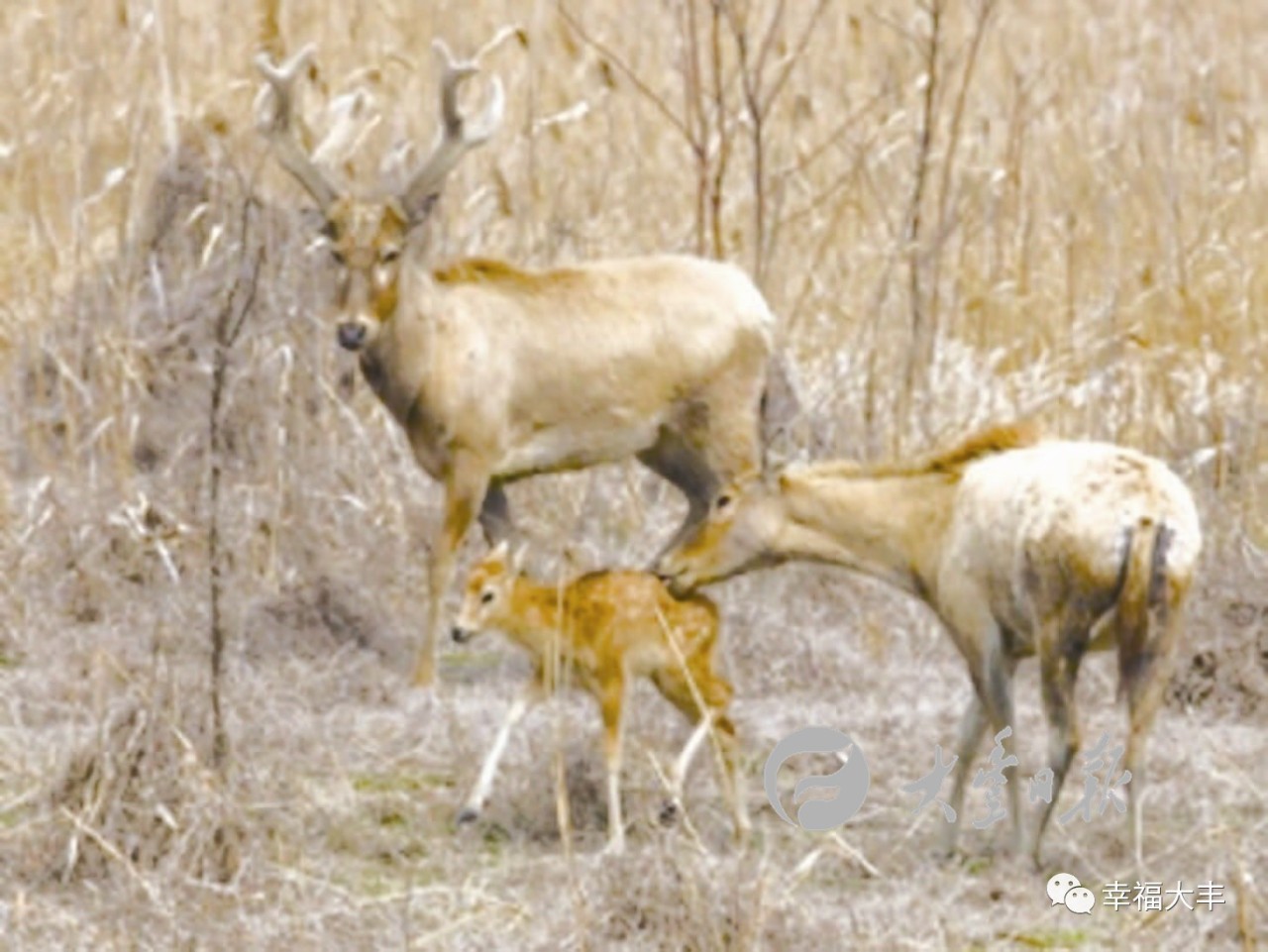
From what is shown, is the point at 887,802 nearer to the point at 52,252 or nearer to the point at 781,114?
the point at 52,252

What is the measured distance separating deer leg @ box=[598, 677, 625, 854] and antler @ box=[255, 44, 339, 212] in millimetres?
2833

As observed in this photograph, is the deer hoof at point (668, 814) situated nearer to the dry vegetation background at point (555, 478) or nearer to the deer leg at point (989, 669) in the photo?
the dry vegetation background at point (555, 478)

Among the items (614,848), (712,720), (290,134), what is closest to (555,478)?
(290,134)

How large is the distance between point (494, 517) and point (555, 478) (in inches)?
39.4

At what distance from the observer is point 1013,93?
1608 centimetres

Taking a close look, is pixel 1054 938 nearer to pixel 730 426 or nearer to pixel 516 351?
pixel 730 426

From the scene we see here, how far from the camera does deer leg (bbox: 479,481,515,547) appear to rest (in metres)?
11.5

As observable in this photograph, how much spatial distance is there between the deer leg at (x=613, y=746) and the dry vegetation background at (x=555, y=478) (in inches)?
5.1

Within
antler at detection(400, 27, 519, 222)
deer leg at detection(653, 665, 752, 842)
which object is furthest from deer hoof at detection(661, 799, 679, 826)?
antler at detection(400, 27, 519, 222)

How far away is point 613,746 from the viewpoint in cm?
855

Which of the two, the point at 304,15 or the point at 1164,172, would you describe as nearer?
the point at 1164,172

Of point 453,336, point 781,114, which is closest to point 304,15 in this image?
point 781,114

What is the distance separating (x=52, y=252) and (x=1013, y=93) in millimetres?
5041

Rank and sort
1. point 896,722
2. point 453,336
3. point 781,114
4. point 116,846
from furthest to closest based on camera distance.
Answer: point 781,114, point 453,336, point 896,722, point 116,846
